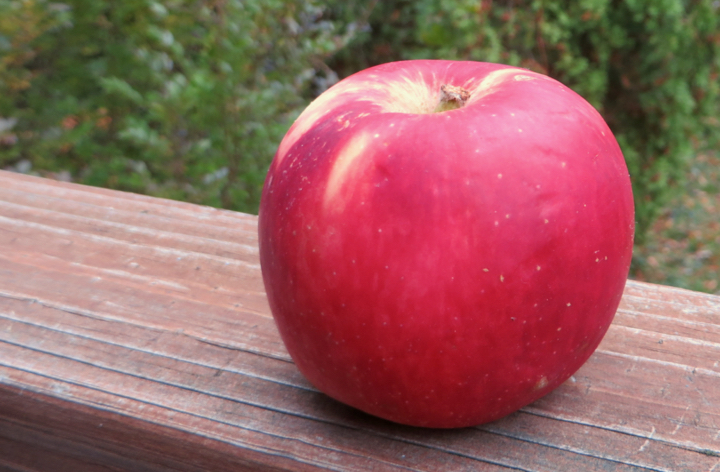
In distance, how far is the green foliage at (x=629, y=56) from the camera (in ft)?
8.50

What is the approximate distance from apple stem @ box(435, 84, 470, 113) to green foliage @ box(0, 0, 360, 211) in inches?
52.0

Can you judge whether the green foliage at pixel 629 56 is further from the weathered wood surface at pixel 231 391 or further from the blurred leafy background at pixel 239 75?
the weathered wood surface at pixel 231 391

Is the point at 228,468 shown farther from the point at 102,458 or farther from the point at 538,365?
the point at 538,365

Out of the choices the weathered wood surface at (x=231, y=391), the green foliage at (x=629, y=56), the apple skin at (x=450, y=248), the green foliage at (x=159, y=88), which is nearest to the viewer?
the apple skin at (x=450, y=248)

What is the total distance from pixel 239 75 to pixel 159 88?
1.24 ft

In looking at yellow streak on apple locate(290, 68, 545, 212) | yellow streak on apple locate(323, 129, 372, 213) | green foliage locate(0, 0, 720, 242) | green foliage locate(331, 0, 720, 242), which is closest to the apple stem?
yellow streak on apple locate(290, 68, 545, 212)

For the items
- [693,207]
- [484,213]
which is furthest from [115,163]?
[693,207]

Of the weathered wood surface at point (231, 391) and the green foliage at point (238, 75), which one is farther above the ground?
the weathered wood surface at point (231, 391)

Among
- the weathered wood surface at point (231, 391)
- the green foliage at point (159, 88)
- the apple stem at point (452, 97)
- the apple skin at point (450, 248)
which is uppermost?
the apple stem at point (452, 97)

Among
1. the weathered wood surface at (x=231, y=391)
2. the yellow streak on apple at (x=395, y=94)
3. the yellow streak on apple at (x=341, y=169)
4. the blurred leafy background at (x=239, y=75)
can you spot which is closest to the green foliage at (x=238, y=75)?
the blurred leafy background at (x=239, y=75)

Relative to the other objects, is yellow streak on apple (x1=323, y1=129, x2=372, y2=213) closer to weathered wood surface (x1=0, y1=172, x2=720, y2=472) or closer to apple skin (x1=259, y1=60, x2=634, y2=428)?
apple skin (x1=259, y1=60, x2=634, y2=428)

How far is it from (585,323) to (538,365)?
0.08 meters

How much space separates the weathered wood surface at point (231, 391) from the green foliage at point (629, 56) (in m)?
1.72

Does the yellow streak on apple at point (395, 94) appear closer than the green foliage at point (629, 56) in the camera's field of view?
Yes
